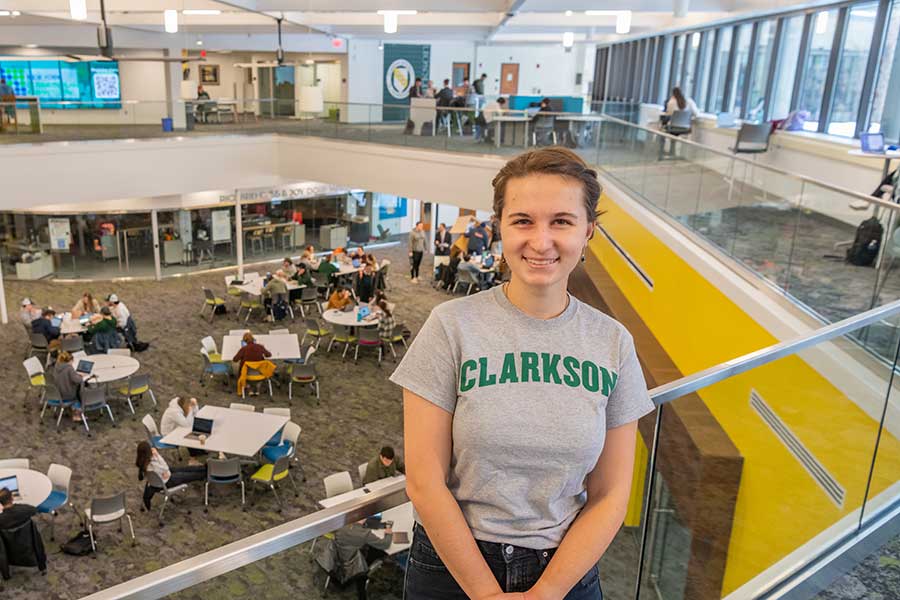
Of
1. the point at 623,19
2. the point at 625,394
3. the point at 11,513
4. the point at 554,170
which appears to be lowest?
the point at 11,513

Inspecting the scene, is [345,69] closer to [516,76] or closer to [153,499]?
[516,76]

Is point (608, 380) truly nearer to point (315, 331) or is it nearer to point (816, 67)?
point (315, 331)

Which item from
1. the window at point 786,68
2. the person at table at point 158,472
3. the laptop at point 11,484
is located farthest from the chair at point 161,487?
the window at point 786,68

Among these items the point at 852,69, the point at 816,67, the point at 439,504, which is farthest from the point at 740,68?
the point at 439,504

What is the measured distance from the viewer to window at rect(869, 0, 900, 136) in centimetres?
1048

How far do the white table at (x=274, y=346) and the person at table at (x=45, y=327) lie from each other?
287 centimetres

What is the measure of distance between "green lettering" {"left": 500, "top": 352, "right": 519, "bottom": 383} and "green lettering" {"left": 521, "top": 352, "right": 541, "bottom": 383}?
0.02 metres

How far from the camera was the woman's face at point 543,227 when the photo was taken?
1577 mm

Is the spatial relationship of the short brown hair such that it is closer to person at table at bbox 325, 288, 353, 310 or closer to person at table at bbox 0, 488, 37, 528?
person at table at bbox 0, 488, 37, 528

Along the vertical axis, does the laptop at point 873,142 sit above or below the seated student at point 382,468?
above

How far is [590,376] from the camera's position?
1.60 meters

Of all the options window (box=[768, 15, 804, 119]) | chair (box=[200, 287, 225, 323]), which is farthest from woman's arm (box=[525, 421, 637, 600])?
chair (box=[200, 287, 225, 323])

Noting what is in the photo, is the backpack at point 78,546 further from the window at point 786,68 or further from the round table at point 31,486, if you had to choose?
the window at point 786,68

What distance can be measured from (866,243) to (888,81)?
670cm
